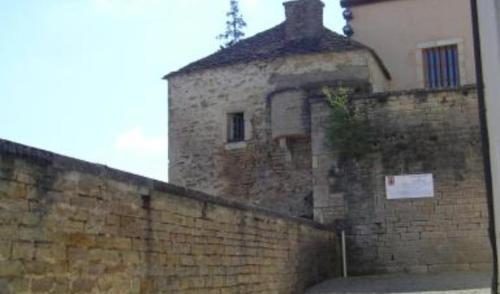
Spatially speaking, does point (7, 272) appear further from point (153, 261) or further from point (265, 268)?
point (265, 268)

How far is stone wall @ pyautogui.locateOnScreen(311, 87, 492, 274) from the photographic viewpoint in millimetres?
16703

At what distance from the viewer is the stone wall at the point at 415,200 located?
16.7 metres

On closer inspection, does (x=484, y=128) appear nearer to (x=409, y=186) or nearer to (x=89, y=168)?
(x=89, y=168)

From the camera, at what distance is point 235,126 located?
21.4 metres

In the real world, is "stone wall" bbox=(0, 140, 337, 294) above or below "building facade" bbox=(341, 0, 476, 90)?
below

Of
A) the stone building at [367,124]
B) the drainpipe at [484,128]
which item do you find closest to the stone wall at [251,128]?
the stone building at [367,124]

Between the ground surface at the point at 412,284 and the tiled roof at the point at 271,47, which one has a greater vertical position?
the tiled roof at the point at 271,47

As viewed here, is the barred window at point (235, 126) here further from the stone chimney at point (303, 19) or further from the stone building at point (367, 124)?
the stone chimney at point (303, 19)

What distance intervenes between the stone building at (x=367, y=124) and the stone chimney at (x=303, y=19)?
3 cm

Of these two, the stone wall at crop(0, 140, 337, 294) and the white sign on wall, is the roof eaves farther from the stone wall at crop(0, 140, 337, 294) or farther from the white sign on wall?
the stone wall at crop(0, 140, 337, 294)

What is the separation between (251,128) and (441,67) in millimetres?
6113

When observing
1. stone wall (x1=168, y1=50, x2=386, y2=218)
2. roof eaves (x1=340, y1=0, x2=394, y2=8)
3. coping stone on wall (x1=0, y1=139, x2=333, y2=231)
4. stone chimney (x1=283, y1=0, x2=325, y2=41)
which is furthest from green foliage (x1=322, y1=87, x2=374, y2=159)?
coping stone on wall (x1=0, y1=139, x2=333, y2=231)

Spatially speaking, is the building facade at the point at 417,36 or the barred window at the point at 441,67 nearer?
the barred window at the point at 441,67

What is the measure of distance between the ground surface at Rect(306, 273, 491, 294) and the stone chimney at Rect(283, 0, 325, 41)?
8017 millimetres
